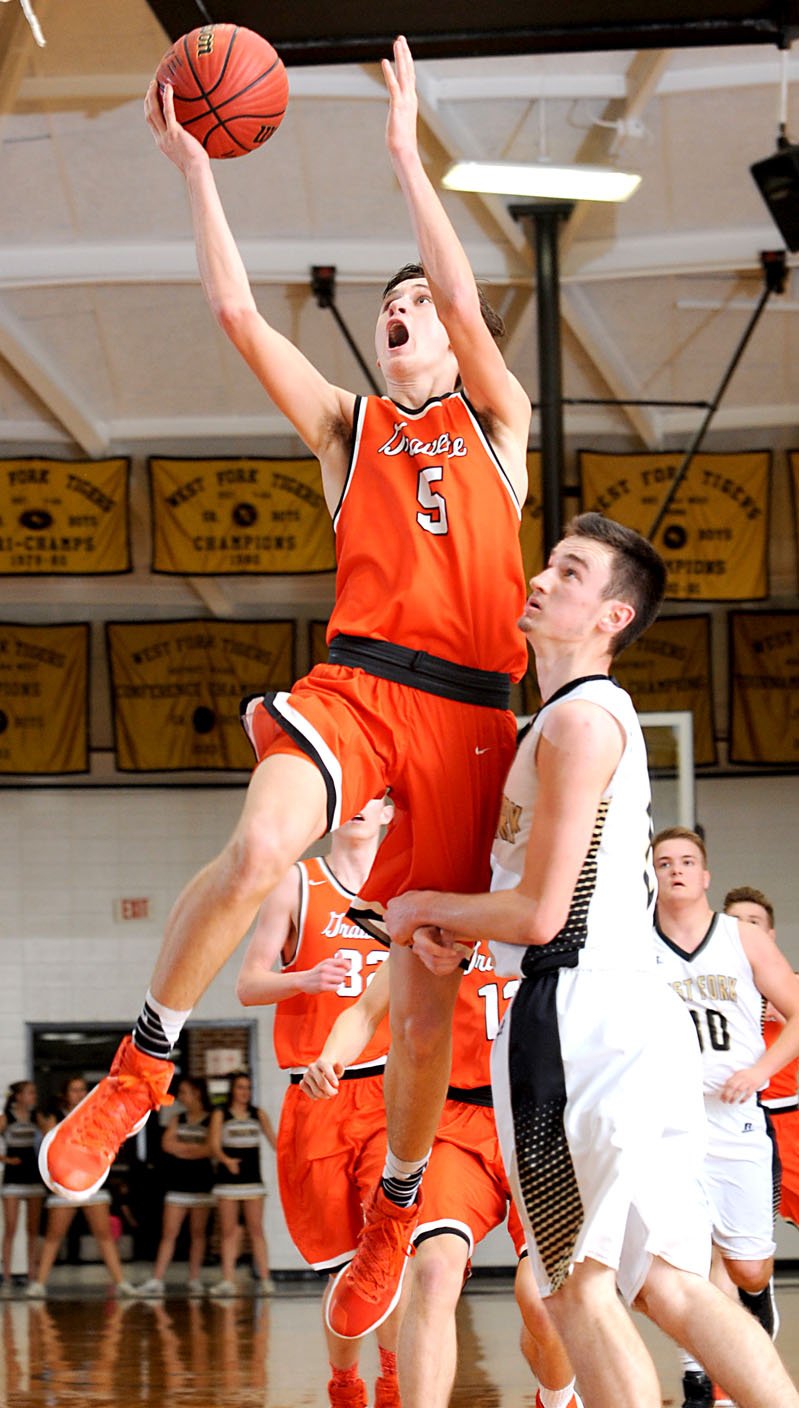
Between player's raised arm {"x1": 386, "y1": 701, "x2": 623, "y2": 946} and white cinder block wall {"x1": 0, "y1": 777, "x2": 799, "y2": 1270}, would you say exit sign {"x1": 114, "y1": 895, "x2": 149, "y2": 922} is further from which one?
player's raised arm {"x1": 386, "y1": 701, "x2": 623, "y2": 946}

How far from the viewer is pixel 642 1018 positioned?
3480 millimetres

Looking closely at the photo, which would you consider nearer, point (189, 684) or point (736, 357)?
point (736, 357)

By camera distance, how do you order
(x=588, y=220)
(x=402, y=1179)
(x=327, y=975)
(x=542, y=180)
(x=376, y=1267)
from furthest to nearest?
(x=588, y=220), (x=542, y=180), (x=327, y=975), (x=376, y=1267), (x=402, y=1179)

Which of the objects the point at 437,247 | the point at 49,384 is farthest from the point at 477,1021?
the point at 49,384

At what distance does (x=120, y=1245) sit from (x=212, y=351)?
7.53 metres

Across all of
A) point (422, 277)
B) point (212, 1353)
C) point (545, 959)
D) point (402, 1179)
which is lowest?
point (212, 1353)

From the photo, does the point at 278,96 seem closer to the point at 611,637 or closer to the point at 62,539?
the point at 611,637

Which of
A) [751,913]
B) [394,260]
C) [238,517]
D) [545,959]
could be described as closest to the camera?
[545,959]

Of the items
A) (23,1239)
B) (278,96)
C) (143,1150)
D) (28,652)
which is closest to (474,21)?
(278,96)

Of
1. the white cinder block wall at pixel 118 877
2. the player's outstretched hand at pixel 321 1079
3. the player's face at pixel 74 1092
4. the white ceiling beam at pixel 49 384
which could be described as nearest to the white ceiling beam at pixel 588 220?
the white cinder block wall at pixel 118 877

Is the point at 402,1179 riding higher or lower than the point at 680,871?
lower

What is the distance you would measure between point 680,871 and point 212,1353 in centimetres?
403

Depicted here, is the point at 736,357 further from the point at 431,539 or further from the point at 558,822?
the point at 558,822

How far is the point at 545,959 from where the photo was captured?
11.6ft
